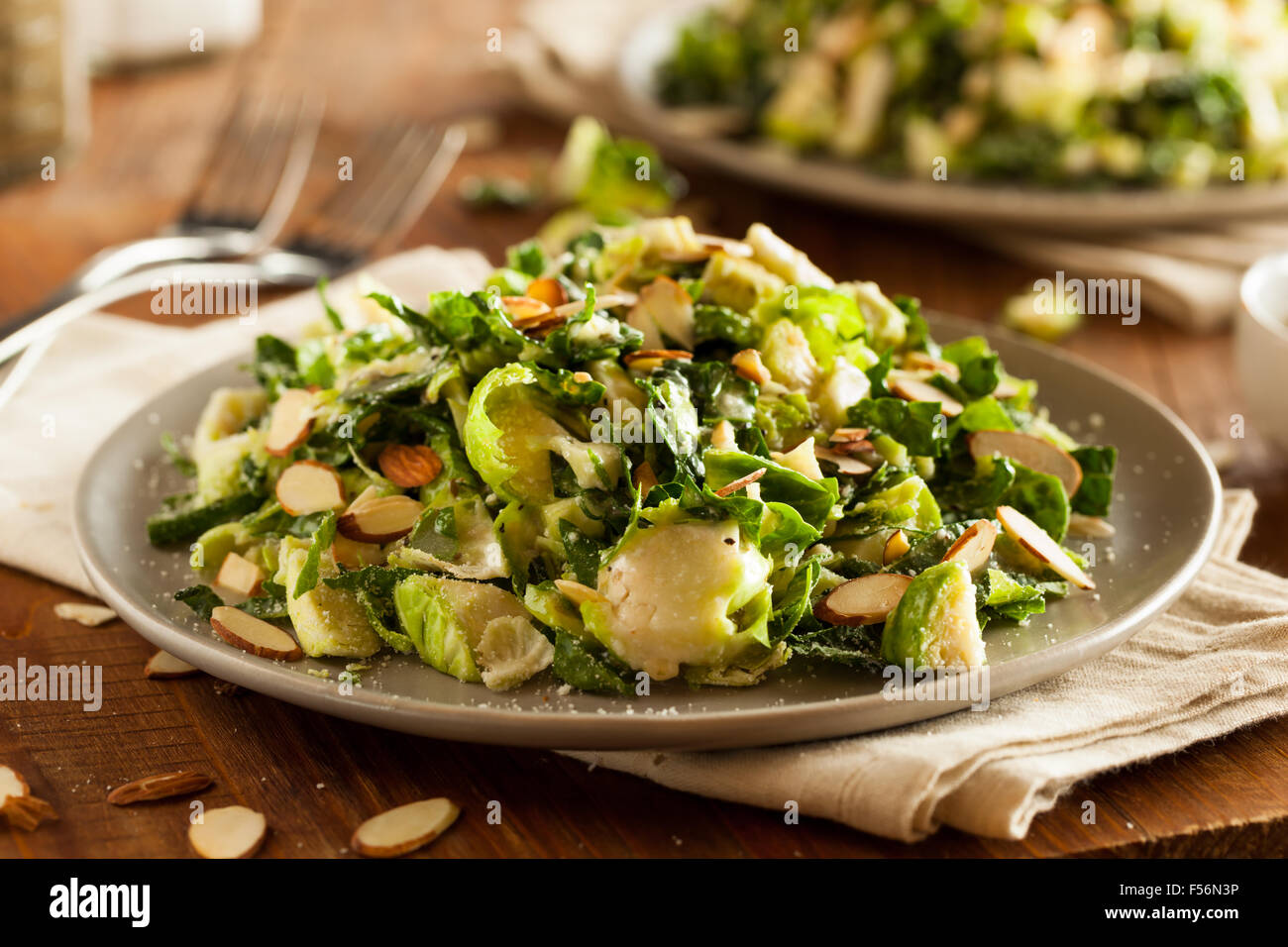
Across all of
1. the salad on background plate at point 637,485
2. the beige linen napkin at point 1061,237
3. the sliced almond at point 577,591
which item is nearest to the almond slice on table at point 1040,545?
the salad on background plate at point 637,485

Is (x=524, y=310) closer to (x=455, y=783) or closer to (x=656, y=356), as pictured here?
(x=656, y=356)

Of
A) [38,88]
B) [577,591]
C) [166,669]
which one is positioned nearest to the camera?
[577,591]

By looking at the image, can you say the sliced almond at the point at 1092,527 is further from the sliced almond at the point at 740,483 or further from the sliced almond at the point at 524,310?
the sliced almond at the point at 524,310

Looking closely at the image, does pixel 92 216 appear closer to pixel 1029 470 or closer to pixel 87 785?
pixel 87 785

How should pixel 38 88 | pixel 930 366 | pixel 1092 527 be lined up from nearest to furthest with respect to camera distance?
pixel 1092 527
pixel 930 366
pixel 38 88

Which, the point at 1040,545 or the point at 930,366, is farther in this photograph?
the point at 930,366

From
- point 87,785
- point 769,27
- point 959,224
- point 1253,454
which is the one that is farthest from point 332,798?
point 769,27

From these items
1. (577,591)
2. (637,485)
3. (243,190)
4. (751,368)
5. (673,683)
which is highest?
(243,190)

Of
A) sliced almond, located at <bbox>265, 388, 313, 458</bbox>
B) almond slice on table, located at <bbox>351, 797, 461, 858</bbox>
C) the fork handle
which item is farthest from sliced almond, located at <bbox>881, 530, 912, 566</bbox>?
the fork handle

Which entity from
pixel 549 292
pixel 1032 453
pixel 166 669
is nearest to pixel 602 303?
pixel 549 292
